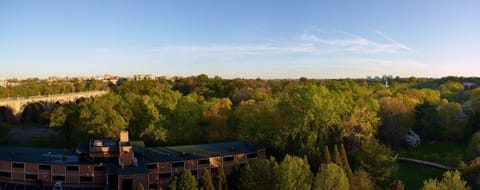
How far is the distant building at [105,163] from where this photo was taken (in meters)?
32.0

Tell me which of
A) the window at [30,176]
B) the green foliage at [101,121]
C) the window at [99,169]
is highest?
the green foliage at [101,121]

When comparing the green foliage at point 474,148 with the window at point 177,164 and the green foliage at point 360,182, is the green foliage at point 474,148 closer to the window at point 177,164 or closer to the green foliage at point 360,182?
the green foliage at point 360,182

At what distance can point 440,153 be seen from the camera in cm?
4875

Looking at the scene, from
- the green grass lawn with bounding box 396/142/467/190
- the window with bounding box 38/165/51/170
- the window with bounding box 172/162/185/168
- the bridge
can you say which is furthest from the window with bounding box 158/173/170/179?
the bridge

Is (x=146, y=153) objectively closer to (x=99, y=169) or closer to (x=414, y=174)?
(x=99, y=169)

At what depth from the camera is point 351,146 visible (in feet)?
133

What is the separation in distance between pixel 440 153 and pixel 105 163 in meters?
37.4

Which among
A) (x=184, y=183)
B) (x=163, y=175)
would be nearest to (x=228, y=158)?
(x=163, y=175)

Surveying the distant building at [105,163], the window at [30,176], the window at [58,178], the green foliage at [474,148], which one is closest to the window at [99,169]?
the distant building at [105,163]

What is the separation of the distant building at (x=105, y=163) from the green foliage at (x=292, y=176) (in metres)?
10.2

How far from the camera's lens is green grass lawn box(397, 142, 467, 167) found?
43.5m

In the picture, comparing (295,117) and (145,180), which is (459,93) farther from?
(145,180)

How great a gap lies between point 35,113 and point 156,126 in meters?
51.6

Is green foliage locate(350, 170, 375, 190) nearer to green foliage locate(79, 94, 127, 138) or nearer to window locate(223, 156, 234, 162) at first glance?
window locate(223, 156, 234, 162)
